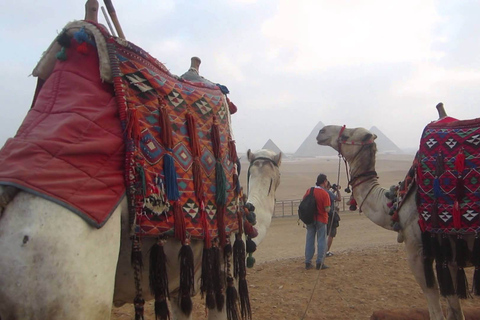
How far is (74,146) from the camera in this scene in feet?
5.25

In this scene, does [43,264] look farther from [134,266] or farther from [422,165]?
[422,165]

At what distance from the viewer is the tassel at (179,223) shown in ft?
6.81

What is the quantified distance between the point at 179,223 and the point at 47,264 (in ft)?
2.78

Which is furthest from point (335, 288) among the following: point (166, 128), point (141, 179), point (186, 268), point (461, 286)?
point (141, 179)

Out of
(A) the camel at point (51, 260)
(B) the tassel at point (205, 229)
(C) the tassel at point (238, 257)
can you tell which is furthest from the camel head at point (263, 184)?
(A) the camel at point (51, 260)

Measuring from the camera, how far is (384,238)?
464 inches

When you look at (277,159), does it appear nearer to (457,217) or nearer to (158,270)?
(457,217)

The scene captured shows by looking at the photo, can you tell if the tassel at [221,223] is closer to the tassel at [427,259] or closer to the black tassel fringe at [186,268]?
the black tassel fringe at [186,268]

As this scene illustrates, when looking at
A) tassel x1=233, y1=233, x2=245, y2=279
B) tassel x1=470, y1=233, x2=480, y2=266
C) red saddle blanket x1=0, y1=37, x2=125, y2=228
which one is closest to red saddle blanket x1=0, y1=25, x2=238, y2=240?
red saddle blanket x1=0, y1=37, x2=125, y2=228

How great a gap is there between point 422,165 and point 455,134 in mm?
465

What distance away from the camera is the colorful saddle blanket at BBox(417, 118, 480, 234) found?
3.62 metres

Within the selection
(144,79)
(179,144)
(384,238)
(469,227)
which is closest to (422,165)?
(469,227)

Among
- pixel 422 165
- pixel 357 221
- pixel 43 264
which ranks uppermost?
pixel 422 165

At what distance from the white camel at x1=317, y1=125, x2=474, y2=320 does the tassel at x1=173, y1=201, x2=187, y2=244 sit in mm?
3067
